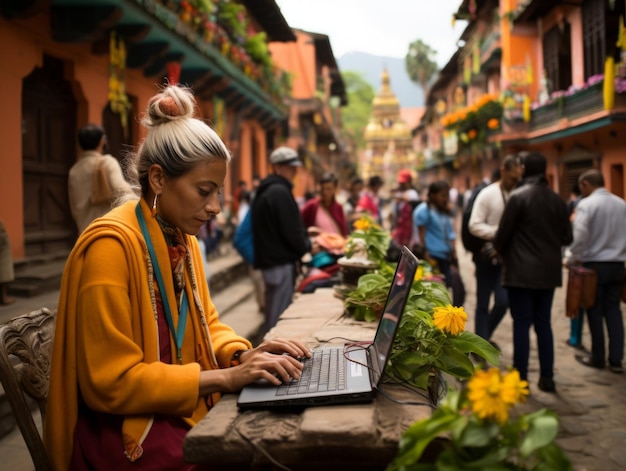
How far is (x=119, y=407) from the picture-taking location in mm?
1864

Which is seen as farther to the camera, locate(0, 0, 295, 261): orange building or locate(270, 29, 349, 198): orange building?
locate(270, 29, 349, 198): orange building

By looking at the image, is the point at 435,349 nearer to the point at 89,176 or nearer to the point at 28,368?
the point at 28,368

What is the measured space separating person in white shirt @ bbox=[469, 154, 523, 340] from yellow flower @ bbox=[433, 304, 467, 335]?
3.90 m

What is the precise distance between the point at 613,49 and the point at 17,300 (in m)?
13.4

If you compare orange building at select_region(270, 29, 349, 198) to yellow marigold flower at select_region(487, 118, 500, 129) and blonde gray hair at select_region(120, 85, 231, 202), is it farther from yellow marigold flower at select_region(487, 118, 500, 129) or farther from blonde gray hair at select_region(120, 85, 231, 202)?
blonde gray hair at select_region(120, 85, 231, 202)

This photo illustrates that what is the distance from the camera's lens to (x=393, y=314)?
199 centimetres

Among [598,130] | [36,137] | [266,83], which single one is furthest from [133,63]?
[598,130]

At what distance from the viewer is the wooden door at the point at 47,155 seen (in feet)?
26.2

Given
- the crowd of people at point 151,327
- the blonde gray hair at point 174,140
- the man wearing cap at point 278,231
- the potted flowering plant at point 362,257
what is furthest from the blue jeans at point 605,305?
the blonde gray hair at point 174,140

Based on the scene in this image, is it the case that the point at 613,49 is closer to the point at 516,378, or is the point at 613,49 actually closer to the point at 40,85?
the point at 40,85

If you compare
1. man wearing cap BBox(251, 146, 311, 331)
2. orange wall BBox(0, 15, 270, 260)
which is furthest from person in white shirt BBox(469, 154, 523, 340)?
orange wall BBox(0, 15, 270, 260)

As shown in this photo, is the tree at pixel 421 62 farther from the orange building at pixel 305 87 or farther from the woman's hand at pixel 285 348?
the woman's hand at pixel 285 348

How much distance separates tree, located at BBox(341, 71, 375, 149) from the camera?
2724 inches

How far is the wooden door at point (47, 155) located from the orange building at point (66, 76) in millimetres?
13
